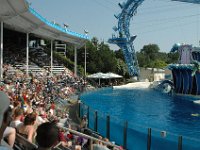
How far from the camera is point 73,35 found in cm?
3681

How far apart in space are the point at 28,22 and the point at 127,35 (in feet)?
75.5

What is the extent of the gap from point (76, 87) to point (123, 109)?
8.46 m

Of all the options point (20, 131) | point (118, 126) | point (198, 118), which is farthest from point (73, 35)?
point (20, 131)

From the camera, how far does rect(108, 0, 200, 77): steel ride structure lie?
4641 cm

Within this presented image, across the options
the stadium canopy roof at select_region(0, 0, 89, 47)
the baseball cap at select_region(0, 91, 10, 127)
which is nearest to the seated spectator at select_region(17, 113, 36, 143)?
the baseball cap at select_region(0, 91, 10, 127)

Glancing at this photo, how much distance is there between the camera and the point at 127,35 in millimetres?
47688

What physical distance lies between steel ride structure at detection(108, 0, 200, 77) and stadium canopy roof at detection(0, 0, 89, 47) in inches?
316

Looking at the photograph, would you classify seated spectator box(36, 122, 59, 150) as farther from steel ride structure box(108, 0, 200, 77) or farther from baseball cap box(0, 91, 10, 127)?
steel ride structure box(108, 0, 200, 77)

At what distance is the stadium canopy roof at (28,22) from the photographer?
21.1 metres

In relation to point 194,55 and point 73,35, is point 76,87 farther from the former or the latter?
point 194,55

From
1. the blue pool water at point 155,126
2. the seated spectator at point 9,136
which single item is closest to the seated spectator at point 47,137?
the seated spectator at point 9,136

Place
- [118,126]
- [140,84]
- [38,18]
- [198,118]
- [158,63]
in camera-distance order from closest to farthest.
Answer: [118,126], [198,118], [38,18], [140,84], [158,63]

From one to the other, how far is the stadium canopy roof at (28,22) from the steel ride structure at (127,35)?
8027mm

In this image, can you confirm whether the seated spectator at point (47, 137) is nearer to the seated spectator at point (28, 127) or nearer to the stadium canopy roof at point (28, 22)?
the seated spectator at point (28, 127)
